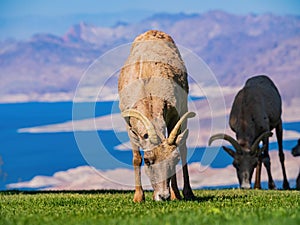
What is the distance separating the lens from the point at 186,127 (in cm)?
1497

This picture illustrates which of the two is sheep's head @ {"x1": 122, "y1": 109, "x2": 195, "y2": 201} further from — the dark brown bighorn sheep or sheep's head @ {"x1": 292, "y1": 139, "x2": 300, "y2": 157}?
sheep's head @ {"x1": 292, "y1": 139, "x2": 300, "y2": 157}

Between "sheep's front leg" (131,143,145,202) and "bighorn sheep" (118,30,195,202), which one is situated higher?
"bighorn sheep" (118,30,195,202)

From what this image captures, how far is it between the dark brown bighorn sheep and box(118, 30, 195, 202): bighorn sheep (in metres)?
6.98

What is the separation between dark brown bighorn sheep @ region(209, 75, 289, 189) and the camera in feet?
78.3

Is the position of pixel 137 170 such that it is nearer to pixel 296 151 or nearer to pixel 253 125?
pixel 253 125

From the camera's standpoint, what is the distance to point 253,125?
25422 mm

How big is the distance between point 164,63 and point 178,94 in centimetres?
68

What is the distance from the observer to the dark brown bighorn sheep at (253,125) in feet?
78.3

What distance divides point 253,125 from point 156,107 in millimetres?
12321

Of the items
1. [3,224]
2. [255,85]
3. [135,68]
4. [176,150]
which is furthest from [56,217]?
[255,85]

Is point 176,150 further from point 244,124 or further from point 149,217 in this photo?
point 244,124

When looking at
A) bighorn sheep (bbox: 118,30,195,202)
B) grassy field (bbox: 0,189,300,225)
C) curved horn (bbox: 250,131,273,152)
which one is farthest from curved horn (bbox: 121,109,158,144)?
curved horn (bbox: 250,131,273,152)

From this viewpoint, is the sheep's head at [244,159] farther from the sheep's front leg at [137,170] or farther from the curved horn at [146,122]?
the curved horn at [146,122]

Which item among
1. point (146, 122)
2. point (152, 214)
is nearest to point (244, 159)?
point (146, 122)
